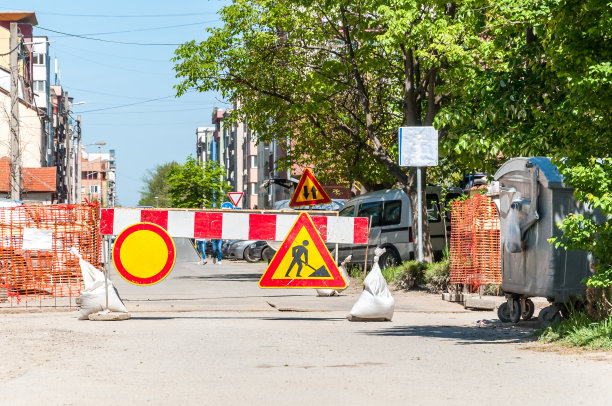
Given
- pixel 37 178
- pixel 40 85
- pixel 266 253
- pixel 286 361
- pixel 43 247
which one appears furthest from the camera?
pixel 40 85

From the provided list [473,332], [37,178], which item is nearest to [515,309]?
[473,332]

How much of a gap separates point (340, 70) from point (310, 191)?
667 centimetres

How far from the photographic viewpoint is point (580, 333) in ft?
34.1

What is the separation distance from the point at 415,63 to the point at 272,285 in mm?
13122

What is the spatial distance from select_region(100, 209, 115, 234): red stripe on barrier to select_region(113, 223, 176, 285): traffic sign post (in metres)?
1.15

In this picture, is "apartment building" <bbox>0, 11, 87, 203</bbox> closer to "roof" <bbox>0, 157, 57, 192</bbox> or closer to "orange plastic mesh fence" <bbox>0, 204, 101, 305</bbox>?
"roof" <bbox>0, 157, 57, 192</bbox>

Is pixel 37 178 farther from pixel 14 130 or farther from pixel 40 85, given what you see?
pixel 40 85

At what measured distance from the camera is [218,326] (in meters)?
13.2

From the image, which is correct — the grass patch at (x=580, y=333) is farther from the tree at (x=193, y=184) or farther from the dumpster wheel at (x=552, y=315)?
the tree at (x=193, y=184)

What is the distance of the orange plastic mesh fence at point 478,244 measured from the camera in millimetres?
16759

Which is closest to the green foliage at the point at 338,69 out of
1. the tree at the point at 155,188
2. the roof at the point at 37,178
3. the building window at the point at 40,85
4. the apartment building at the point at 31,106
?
the apartment building at the point at 31,106

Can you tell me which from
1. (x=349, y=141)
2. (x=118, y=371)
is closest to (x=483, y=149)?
(x=118, y=371)

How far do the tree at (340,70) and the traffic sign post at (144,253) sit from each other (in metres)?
8.27

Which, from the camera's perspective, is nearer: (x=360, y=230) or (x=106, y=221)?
(x=106, y=221)
